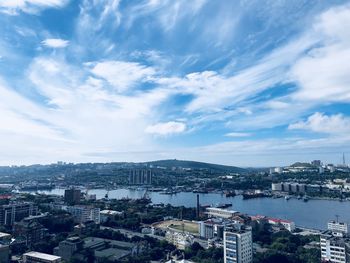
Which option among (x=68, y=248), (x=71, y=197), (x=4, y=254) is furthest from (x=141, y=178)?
(x=4, y=254)

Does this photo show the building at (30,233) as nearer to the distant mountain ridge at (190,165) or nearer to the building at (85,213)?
the building at (85,213)

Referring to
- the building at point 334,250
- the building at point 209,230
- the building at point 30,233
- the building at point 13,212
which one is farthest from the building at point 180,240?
the building at point 13,212

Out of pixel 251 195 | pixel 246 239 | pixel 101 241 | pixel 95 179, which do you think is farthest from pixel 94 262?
pixel 95 179

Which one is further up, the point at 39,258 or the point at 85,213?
the point at 85,213

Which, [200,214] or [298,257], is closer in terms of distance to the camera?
[298,257]

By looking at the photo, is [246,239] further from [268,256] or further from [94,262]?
[94,262]

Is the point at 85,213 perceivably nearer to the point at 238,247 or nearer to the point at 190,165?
the point at 238,247

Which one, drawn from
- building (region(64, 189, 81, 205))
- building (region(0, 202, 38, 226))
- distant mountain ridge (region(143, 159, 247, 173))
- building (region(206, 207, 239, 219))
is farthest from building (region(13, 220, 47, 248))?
distant mountain ridge (region(143, 159, 247, 173))
